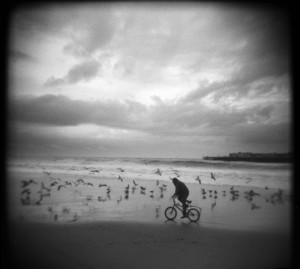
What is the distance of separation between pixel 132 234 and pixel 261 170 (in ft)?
Answer: 30.3

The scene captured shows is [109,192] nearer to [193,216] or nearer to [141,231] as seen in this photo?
[141,231]

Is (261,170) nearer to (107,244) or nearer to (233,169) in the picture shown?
(233,169)

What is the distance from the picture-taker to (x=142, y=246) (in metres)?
3.98

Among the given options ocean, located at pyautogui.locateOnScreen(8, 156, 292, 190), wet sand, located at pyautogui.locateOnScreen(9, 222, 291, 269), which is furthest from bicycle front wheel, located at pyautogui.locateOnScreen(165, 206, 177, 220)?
ocean, located at pyautogui.locateOnScreen(8, 156, 292, 190)

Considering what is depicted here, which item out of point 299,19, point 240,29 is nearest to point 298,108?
point 299,19

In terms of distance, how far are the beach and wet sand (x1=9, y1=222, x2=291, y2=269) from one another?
16mm

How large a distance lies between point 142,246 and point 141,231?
21.9 inches

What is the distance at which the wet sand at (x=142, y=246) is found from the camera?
3648 millimetres

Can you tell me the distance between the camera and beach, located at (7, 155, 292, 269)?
3.72 meters

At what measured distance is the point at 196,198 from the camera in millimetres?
6605

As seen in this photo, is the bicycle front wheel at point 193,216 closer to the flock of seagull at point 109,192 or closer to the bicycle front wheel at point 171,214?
the bicycle front wheel at point 171,214

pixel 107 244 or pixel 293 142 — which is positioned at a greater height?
pixel 293 142

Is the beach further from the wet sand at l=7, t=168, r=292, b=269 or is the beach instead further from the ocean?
the ocean

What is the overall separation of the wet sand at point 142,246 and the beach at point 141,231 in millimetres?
16
